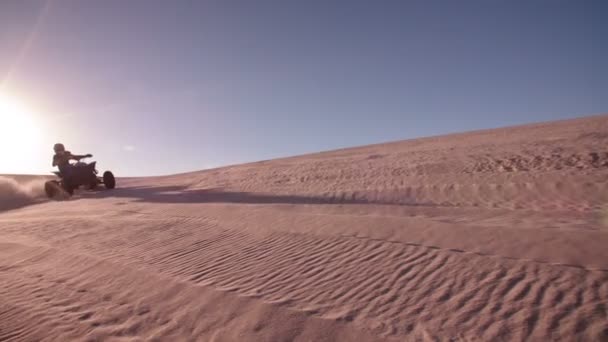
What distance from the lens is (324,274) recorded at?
457cm

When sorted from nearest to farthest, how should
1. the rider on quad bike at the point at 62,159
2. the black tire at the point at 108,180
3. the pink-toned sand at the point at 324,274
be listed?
the pink-toned sand at the point at 324,274 → the rider on quad bike at the point at 62,159 → the black tire at the point at 108,180

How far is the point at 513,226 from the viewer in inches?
218

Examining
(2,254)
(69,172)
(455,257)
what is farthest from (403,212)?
(69,172)

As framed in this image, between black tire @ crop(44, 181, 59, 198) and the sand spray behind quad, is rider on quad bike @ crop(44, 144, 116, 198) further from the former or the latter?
the sand spray behind quad

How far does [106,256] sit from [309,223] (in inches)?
151

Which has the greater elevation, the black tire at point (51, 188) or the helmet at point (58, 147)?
the helmet at point (58, 147)

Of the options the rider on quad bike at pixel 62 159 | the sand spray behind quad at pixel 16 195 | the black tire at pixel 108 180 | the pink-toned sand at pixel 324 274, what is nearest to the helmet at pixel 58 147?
the rider on quad bike at pixel 62 159

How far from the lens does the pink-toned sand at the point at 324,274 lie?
3.31 meters

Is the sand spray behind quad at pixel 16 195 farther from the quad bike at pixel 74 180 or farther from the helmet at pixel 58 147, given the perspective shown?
the helmet at pixel 58 147

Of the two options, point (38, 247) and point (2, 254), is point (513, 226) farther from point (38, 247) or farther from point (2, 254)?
point (2, 254)

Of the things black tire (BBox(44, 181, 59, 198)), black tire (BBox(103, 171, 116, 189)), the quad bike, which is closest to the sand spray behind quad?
black tire (BBox(44, 181, 59, 198))

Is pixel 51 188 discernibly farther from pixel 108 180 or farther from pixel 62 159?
pixel 108 180

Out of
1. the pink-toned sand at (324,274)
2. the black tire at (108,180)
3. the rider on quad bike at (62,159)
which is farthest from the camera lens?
the black tire at (108,180)

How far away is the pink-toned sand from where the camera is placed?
10.9 feet
